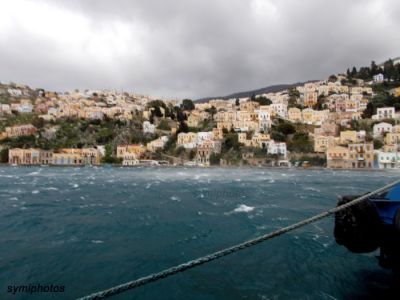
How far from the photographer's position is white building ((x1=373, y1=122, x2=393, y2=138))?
3541 inches

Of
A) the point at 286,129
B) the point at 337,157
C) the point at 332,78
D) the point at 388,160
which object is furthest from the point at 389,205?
the point at 332,78

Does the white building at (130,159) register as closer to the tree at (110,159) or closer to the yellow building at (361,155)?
the tree at (110,159)

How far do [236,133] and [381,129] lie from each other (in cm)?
4462

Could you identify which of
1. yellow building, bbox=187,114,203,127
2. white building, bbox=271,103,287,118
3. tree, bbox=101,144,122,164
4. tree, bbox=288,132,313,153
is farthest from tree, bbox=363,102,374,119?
tree, bbox=101,144,122,164

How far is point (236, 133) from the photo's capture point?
353 feet

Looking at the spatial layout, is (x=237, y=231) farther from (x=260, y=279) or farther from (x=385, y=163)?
(x=385, y=163)

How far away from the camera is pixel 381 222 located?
25.6 feet

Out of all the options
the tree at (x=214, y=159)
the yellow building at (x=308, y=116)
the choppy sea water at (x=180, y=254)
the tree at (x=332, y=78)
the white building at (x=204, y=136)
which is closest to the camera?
the choppy sea water at (x=180, y=254)

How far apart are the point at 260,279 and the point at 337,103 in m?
123

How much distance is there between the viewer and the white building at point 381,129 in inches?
3541

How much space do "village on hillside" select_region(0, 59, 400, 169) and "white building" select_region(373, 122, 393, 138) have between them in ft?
0.85

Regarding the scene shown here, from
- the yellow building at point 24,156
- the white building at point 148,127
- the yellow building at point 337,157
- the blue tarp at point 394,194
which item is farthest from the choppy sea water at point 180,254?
the white building at point 148,127

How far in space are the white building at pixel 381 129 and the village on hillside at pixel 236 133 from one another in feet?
0.85

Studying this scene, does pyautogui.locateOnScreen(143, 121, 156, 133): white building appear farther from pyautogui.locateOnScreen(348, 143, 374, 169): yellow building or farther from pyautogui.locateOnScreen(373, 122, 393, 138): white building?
pyautogui.locateOnScreen(373, 122, 393, 138): white building
